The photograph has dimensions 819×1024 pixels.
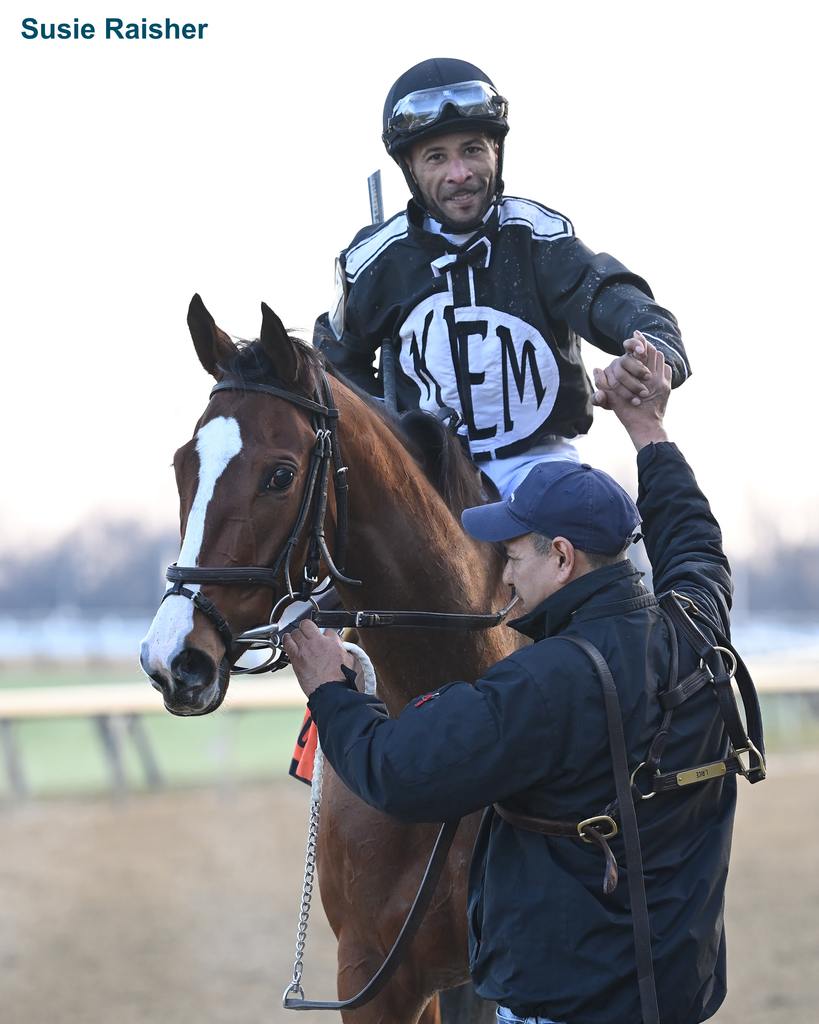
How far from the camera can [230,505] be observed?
2.41 meters

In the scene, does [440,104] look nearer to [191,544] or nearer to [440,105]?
[440,105]

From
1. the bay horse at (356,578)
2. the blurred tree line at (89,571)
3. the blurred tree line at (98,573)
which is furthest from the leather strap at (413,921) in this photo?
the blurred tree line at (89,571)

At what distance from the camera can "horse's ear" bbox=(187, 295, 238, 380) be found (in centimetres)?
263

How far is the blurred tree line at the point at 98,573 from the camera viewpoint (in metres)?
32.3

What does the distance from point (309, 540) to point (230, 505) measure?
0.69ft

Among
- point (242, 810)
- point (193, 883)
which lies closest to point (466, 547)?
point (193, 883)

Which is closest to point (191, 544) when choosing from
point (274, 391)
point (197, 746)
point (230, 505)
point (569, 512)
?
point (230, 505)

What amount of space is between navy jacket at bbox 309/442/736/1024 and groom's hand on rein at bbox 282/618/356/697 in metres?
0.06

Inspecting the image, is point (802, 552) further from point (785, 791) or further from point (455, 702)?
point (455, 702)

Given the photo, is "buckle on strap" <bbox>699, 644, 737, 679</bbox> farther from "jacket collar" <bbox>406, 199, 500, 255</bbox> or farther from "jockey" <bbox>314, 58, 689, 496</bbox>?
"jacket collar" <bbox>406, 199, 500, 255</bbox>

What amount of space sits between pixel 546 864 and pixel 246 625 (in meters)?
0.70

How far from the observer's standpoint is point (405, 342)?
135 inches

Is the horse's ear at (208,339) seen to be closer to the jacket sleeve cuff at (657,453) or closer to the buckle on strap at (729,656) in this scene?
the jacket sleeve cuff at (657,453)

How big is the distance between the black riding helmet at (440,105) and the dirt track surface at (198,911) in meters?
4.58
